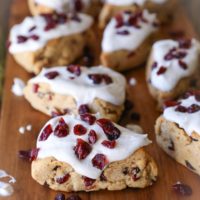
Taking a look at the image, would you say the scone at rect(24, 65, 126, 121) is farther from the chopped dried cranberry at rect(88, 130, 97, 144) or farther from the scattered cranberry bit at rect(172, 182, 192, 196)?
the scattered cranberry bit at rect(172, 182, 192, 196)

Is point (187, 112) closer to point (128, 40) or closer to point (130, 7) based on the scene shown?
point (128, 40)

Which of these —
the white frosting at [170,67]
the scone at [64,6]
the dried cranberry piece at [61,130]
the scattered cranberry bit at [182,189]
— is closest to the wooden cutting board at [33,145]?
the scattered cranberry bit at [182,189]

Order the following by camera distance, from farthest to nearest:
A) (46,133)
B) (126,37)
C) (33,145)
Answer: (126,37)
(33,145)
(46,133)

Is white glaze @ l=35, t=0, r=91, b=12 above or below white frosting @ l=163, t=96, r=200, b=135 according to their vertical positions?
above

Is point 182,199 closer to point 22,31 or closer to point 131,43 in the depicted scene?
point 131,43

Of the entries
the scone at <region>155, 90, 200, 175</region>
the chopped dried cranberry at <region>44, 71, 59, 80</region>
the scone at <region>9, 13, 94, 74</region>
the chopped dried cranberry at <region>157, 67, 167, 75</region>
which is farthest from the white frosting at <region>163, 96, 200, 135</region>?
the scone at <region>9, 13, 94, 74</region>

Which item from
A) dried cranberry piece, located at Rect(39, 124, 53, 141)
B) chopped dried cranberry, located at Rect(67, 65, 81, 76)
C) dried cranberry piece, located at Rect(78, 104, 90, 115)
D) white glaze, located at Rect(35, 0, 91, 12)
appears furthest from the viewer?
white glaze, located at Rect(35, 0, 91, 12)

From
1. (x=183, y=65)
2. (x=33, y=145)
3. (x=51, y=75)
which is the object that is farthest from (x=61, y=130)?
(x=183, y=65)

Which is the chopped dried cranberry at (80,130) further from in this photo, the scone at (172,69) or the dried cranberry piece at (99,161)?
the scone at (172,69)
